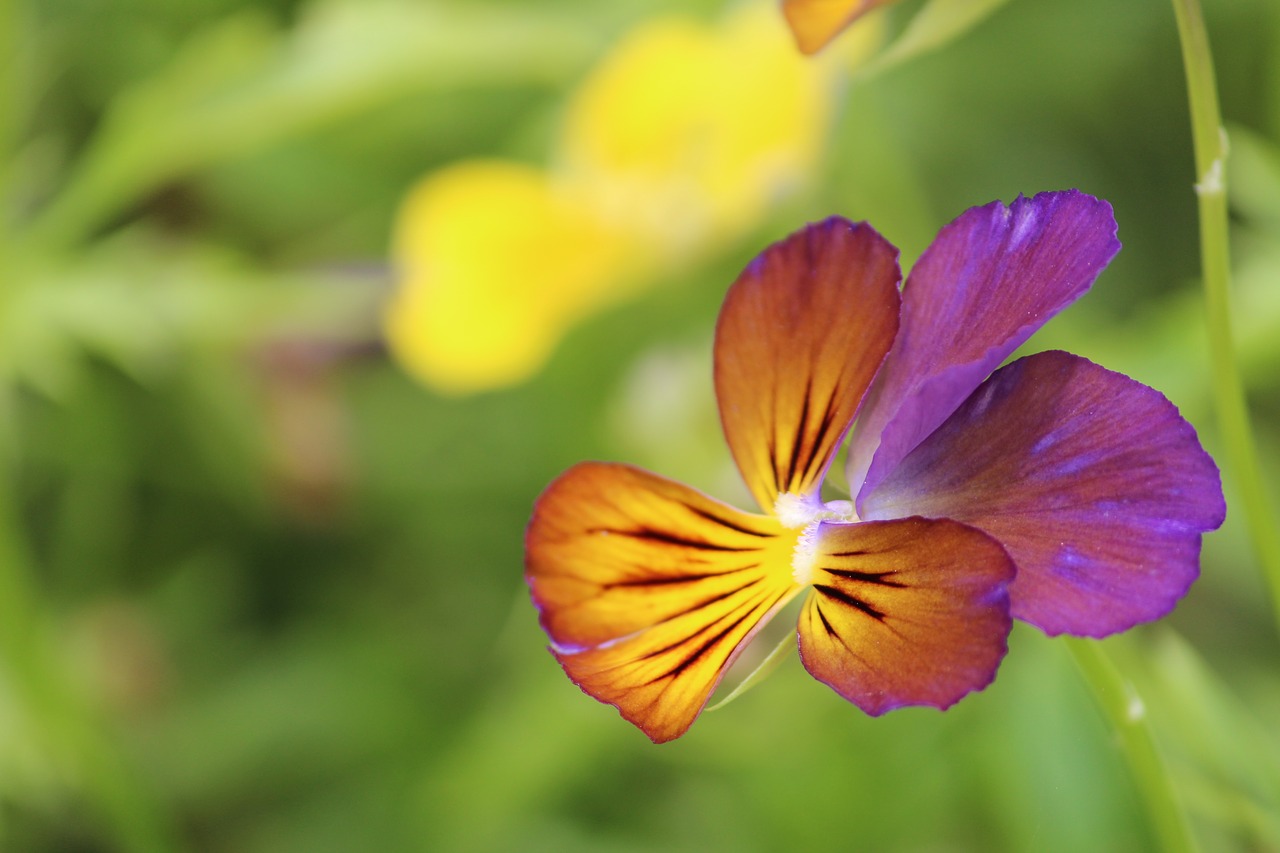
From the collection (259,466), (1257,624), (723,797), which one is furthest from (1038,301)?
(259,466)

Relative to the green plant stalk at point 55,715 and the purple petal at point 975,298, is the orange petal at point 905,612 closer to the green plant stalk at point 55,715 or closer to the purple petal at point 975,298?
the purple petal at point 975,298

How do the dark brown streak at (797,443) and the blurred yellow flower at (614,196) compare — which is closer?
the dark brown streak at (797,443)

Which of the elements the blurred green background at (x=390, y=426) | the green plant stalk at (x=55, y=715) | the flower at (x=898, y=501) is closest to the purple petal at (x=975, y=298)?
the flower at (x=898, y=501)

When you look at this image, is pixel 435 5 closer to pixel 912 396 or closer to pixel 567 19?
pixel 567 19

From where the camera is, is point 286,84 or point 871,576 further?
point 286,84

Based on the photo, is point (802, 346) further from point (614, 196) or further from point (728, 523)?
point (614, 196)

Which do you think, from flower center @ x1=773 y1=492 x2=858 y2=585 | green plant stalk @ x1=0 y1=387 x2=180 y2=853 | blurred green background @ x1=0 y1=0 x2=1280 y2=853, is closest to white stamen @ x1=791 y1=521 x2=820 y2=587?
flower center @ x1=773 y1=492 x2=858 y2=585

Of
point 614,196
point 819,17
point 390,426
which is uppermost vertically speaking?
point 819,17

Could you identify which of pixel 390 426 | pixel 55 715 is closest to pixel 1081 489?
pixel 55 715
